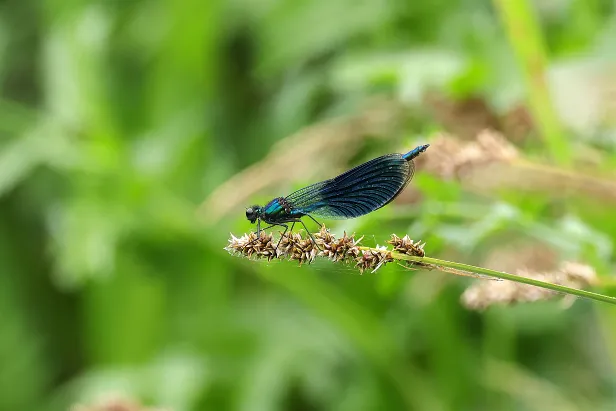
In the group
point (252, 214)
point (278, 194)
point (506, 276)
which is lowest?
point (506, 276)

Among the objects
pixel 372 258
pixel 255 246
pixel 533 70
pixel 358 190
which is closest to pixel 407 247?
pixel 372 258

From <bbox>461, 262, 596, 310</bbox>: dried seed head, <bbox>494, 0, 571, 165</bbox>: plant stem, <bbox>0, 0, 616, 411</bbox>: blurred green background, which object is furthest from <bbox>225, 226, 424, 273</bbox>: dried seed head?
<bbox>494, 0, 571, 165</bbox>: plant stem

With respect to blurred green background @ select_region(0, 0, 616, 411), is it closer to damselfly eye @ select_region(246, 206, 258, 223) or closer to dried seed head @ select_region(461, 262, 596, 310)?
damselfly eye @ select_region(246, 206, 258, 223)

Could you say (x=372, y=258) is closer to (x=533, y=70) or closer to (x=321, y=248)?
(x=321, y=248)

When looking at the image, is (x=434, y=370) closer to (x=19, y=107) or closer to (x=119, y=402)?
(x=119, y=402)

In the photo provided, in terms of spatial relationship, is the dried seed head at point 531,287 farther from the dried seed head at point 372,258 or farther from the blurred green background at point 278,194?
the blurred green background at point 278,194

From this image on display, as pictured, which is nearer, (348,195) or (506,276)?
(506,276)

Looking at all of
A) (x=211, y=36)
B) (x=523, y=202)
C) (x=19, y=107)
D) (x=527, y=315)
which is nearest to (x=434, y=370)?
(x=527, y=315)
